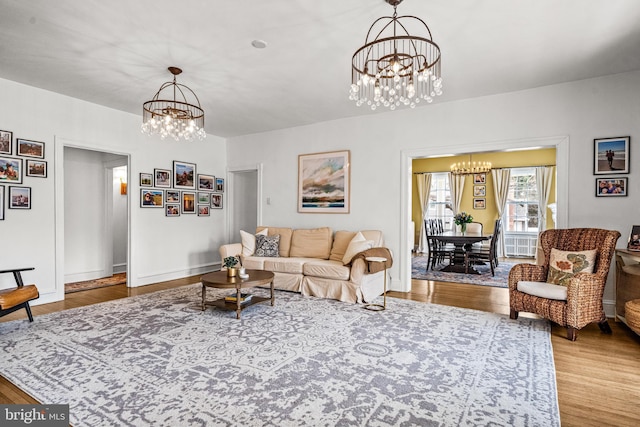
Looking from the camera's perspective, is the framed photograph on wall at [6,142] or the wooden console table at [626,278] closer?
the wooden console table at [626,278]

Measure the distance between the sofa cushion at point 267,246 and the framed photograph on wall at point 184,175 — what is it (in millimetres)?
1795

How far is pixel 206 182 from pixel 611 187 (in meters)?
6.27

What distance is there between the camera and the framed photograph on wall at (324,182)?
18.9 ft

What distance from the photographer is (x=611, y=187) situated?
392cm

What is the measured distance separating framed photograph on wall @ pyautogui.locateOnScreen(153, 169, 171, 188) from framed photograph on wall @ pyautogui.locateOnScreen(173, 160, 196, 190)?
12cm

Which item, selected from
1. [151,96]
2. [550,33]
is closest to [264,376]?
[550,33]

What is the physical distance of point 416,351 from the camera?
2926 mm

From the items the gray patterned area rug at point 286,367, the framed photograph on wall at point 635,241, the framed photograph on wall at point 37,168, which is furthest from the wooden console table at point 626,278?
the framed photograph on wall at point 37,168

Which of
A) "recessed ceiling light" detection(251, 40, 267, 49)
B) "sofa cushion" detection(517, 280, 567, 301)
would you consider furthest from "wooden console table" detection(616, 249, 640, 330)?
"recessed ceiling light" detection(251, 40, 267, 49)

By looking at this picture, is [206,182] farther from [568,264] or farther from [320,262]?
[568,264]

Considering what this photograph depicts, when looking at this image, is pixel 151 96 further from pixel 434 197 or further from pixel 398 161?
pixel 434 197

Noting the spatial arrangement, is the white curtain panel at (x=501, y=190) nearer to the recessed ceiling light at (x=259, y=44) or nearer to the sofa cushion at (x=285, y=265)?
the sofa cushion at (x=285, y=265)

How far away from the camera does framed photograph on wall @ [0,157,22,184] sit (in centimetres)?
417

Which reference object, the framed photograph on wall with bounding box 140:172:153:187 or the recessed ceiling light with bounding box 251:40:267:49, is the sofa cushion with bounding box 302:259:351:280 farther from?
the framed photograph on wall with bounding box 140:172:153:187
